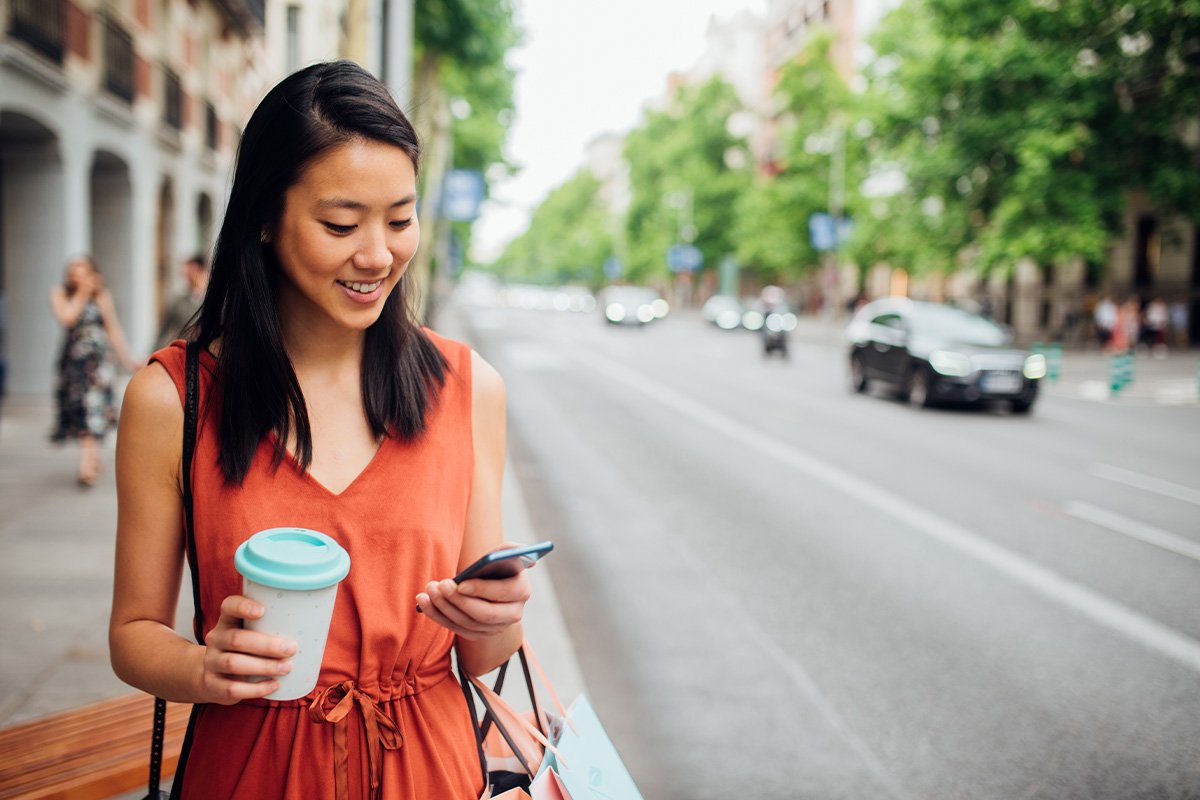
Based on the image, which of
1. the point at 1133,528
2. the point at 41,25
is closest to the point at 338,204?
the point at 1133,528

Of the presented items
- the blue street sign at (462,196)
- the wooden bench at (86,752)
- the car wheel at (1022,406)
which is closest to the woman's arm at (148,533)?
the wooden bench at (86,752)

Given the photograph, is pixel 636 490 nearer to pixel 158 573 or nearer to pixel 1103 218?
pixel 158 573

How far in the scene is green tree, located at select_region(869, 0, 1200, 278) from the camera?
27562mm

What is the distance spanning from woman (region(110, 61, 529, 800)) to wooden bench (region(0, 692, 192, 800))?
864mm

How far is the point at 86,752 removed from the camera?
2.45 meters

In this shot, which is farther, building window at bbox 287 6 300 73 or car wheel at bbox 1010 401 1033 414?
car wheel at bbox 1010 401 1033 414

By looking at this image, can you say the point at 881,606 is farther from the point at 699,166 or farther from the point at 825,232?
the point at 699,166

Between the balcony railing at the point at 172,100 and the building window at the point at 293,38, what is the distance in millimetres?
6597

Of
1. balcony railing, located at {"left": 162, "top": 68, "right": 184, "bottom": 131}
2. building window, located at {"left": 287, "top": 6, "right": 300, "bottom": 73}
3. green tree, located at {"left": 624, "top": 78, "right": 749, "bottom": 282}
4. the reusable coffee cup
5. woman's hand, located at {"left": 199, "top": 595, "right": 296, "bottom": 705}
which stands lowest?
woman's hand, located at {"left": 199, "top": 595, "right": 296, "bottom": 705}

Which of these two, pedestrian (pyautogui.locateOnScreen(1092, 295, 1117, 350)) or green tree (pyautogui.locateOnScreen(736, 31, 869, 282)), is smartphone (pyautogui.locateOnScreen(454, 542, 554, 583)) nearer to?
pedestrian (pyautogui.locateOnScreen(1092, 295, 1117, 350))

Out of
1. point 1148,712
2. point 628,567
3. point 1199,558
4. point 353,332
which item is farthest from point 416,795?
point 1199,558

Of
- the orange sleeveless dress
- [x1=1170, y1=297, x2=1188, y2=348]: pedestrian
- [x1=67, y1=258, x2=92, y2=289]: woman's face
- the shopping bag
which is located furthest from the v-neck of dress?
[x1=1170, y1=297, x2=1188, y2=348]: pedestrian

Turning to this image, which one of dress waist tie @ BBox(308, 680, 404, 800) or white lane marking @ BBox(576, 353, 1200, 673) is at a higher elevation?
dress waist tie @ BBox(308, 680, 404, 800)

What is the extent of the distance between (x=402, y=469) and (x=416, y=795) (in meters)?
0.53
